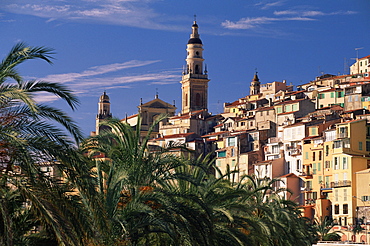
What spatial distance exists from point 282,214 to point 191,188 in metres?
12.4

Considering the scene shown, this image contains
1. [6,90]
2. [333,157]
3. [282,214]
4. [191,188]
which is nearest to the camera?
[6,90]

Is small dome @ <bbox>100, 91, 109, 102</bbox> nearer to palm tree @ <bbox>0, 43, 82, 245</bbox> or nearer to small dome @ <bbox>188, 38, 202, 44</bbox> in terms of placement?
small dome @ <bbox>188, 38, 202, 44</bbox>

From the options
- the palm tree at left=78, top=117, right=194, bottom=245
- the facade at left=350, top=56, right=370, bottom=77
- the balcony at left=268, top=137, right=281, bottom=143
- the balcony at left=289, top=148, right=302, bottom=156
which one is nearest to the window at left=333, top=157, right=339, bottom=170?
the balcony at left=289, top=148, right=302, bottom=156

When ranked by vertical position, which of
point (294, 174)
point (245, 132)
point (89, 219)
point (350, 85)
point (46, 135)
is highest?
point (350, 85)

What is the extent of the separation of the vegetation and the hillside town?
87.1 ft

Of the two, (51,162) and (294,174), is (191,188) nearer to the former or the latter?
(51,162)

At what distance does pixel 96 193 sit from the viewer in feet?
60.9

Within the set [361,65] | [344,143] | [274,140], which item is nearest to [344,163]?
[344,143]

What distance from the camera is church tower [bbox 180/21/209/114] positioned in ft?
454

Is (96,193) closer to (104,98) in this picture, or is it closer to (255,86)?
(255,86)

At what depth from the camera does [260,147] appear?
304ft

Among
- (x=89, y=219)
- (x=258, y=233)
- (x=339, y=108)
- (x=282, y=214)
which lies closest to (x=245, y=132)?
(x=339, y=108)

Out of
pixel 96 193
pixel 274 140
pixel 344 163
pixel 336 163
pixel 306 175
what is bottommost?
pixel 96 193

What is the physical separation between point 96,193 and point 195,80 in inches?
4758
